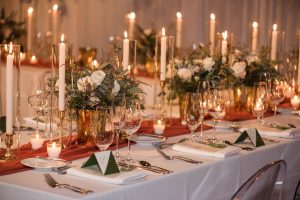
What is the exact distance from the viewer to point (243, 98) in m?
5.53

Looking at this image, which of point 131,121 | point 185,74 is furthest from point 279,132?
point 131,121

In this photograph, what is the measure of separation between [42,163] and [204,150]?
91 cm

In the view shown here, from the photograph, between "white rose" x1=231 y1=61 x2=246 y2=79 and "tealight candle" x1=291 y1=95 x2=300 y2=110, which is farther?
"tealight candle" x1=291 y1=95 x2=300 y2=110

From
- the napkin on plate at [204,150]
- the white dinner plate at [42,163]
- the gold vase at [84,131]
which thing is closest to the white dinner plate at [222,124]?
the napkin on plate at [204,150]

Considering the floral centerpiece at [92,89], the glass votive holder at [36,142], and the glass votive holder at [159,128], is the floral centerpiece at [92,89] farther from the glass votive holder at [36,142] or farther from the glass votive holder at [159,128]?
the glass votive holder at [159,128]

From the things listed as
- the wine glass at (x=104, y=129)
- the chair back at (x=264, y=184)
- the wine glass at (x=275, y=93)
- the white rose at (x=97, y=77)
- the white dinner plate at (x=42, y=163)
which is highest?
the white rose at (x=97, y=77)

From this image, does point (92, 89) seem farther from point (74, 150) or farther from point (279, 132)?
point (279, 132)

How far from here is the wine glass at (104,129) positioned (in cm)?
339

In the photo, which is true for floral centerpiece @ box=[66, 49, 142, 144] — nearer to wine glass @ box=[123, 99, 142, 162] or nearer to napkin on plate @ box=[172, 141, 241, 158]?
wine glass @ box=[123, 99, 142, 162]

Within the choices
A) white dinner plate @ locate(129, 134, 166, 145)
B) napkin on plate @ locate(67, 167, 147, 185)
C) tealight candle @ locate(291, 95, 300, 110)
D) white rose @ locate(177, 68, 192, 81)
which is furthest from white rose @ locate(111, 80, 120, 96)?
tealight candle @ locate(291, 95, 300, 110)

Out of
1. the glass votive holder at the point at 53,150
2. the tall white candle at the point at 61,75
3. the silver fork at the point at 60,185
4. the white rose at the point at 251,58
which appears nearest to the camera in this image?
the silver fork at the point at 60,185

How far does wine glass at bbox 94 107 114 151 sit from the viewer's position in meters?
3.39

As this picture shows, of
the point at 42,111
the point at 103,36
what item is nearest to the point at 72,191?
the point at 42,111

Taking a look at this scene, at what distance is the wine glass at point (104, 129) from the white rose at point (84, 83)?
1.30 ft
